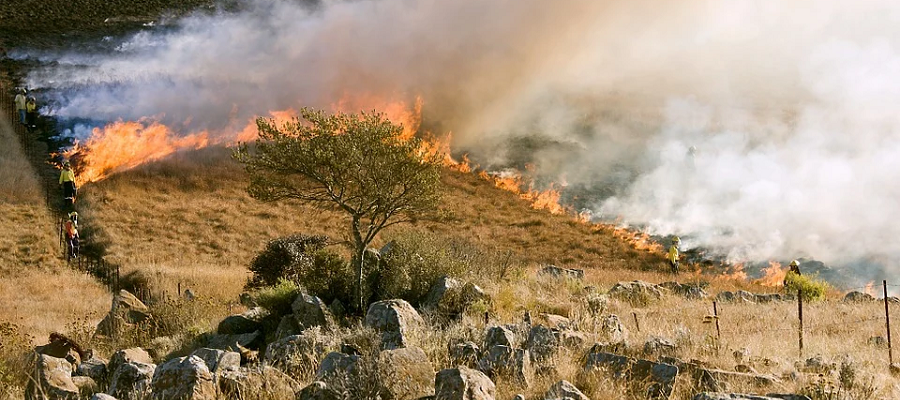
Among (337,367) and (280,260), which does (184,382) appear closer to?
(337,367)

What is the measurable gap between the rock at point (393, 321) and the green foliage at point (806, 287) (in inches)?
758

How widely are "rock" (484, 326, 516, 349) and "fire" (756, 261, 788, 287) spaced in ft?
95.8

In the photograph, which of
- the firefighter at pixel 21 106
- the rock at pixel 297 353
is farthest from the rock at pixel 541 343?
the firefighter at pixel 21 106

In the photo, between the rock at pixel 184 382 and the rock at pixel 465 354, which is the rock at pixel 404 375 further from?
the rock at pixel 184 382

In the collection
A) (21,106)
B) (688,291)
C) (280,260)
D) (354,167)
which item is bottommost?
(688,291)

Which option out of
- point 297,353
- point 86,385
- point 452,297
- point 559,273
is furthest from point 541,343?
point 559,273

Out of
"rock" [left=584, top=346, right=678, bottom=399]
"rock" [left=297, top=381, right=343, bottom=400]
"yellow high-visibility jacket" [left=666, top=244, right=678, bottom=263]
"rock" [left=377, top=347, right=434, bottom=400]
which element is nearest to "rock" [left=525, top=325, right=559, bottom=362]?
"rock" [left=584, top=346, right=678, bottom=399]

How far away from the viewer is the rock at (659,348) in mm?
13461

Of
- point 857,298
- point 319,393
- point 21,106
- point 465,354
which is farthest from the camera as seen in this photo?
point 21,106

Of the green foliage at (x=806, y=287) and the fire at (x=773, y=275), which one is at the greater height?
the fire at (x=773, y=275)

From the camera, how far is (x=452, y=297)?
20.0 metres

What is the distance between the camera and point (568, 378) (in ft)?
39.5

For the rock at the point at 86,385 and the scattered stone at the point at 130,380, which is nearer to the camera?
the scattered stone at the point at 130,380

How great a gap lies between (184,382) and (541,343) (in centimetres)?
571
